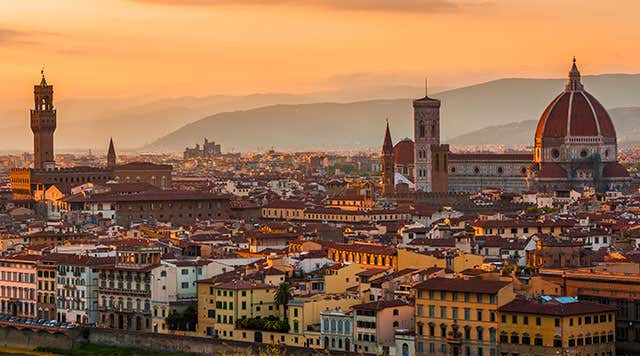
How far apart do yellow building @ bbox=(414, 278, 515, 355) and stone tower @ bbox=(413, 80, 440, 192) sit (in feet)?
316

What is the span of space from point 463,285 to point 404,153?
369 ft

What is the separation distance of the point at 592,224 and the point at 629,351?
31052mm

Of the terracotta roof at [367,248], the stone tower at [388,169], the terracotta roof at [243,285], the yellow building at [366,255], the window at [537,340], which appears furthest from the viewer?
the stone tower at [388,169]

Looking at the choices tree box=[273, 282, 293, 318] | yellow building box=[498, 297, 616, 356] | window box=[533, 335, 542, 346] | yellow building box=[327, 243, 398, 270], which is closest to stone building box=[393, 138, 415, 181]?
yellow building box=[327, 243, 398, 270]

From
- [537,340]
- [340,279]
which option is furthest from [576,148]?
[537,340]

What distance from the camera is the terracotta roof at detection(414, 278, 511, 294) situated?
54.8 m

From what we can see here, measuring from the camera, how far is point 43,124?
5719 inches

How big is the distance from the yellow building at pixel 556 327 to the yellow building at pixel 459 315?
46cm

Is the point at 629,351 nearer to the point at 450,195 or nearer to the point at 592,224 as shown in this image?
the point at 592,224

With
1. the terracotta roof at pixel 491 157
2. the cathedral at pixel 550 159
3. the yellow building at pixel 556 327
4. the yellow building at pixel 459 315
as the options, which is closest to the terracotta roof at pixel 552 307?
the yellow building at pixel 556 327

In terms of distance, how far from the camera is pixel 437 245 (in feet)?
238

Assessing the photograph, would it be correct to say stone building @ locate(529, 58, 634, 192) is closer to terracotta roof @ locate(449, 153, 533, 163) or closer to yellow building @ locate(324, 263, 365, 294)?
terracotta roof @ locate(449, 153, 533, 163)

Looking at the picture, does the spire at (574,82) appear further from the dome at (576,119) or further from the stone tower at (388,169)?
the stone tower at (388,169)

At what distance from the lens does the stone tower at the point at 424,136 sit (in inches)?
6063
